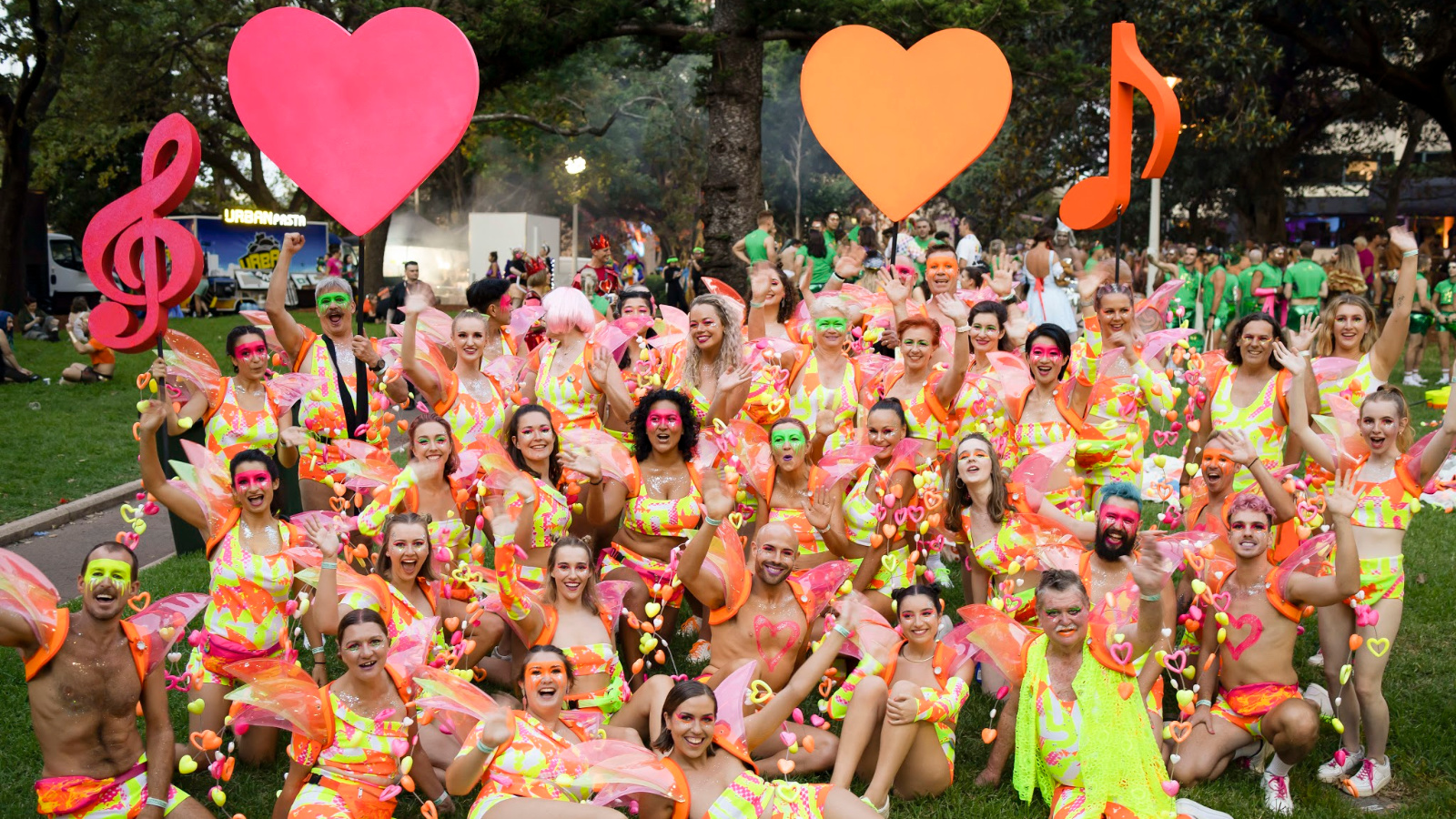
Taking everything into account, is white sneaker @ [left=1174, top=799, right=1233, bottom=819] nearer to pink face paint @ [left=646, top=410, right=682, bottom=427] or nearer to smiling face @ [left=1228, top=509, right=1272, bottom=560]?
smiling face @ [left=1228, top=509, right=1272, bottom=560]

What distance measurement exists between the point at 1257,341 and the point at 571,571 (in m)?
3.41

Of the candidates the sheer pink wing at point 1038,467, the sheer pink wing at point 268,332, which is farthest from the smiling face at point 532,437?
the sheer pink wing at point 1038,467

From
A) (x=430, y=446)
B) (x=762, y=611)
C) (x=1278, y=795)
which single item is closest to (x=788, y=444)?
(x=762, y=611)

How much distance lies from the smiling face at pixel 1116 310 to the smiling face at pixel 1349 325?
1036 mm

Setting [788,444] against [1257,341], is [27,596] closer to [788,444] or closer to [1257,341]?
[788,444]

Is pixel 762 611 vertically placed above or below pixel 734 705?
above

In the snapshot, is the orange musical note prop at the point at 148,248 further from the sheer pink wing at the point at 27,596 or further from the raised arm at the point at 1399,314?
the raised arm at the point at 1399,314

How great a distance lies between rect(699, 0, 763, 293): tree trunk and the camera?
42.3 feet

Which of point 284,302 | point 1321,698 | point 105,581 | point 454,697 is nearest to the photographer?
point 454,697

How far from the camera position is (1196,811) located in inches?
170

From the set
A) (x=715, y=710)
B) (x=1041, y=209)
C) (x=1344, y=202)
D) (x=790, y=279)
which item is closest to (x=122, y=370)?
(x=790, y=279)

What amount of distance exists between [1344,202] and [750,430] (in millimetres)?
37968

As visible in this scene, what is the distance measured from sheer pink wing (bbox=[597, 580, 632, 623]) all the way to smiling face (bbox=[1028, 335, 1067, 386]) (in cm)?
230

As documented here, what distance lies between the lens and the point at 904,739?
14.6 feet
